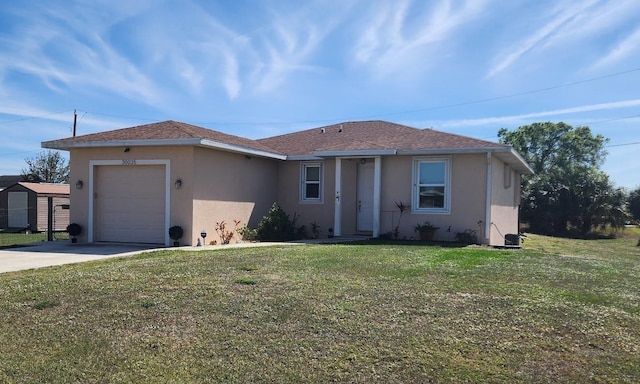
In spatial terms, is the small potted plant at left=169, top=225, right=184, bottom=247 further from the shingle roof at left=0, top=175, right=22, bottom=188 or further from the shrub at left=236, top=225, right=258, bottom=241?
the shingle roof at left=0, top=175, right=22, bottom=188

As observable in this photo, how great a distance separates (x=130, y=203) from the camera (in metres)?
13.7

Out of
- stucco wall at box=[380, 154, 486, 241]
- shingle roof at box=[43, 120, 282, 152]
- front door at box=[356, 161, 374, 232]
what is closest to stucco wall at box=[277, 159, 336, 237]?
front door at box=[356, 161, 374, 232]

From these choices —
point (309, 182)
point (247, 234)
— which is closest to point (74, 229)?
point (247, 234)

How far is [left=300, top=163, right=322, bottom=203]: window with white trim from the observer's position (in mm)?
16484

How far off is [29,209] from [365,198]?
1730 centimetres

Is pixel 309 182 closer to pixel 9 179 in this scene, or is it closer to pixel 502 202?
pixel 502 202

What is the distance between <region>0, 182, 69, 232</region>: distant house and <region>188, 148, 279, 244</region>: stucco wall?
41.5 ft

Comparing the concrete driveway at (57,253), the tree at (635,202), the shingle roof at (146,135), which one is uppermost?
the shingle roof at (146,135)

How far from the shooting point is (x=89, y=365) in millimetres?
4156

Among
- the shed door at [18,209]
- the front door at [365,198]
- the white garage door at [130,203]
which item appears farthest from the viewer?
the shed door at [18,209]

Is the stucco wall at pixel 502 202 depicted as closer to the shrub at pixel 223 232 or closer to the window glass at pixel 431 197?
the window glass at pixel 431 197

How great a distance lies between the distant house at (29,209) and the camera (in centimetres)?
2420

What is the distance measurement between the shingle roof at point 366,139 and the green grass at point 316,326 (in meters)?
7.24

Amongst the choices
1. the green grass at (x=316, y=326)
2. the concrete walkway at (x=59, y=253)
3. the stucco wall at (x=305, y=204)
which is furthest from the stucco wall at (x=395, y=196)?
the green grass at (x=316, y=326)
